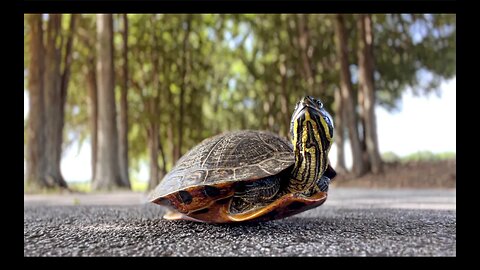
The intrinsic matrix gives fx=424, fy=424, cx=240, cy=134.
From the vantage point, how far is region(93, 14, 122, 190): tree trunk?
12.7 metres

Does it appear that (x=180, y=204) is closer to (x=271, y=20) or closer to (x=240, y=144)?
(x=240, y=144)

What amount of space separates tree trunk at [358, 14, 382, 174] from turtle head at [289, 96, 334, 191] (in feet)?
40.4

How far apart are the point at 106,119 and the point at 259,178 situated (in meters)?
10.9

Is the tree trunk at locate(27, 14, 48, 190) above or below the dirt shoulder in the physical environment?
above

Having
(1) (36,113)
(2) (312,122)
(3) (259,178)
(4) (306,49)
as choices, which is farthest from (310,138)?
(4) (306,49)

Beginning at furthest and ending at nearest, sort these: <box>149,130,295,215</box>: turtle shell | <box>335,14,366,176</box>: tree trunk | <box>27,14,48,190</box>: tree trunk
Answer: <box>335,14,366,176</box>: tree trunk < <box>27,14,48,190</box>: tree trunk < <box>149,130,295,215</box>: turtle shell

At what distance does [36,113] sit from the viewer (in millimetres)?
11625

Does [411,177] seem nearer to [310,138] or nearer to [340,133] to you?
[340,133]

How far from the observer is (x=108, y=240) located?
2.67 meters

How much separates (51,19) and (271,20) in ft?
33.2
